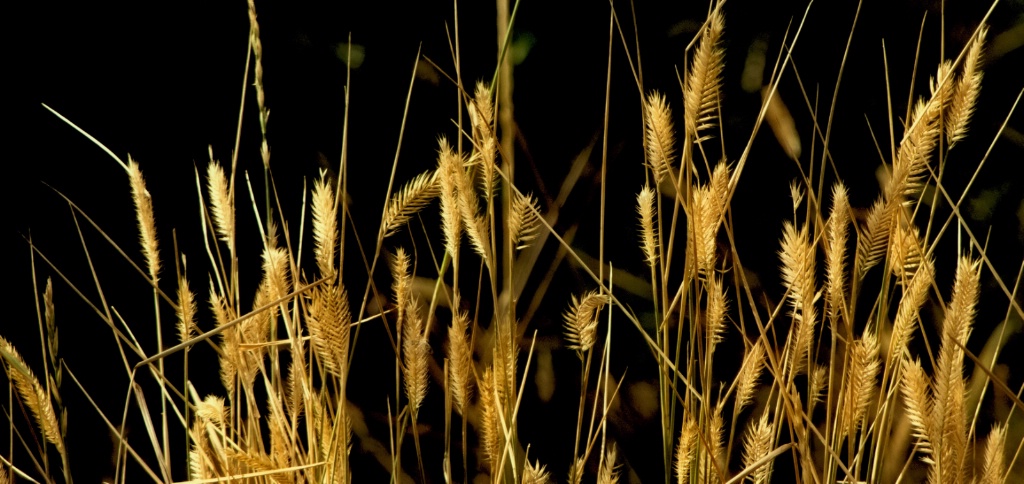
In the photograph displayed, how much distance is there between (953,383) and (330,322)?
Result: 490 mm

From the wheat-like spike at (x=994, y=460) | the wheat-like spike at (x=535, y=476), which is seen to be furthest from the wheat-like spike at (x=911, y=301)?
Result: the wheat-like spike at (x=535, y=476)

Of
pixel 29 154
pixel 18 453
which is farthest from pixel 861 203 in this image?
pixel 18 453

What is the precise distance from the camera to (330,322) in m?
0.63

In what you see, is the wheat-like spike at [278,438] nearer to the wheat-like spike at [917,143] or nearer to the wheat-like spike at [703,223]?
the wheat-like spike at [703,223]

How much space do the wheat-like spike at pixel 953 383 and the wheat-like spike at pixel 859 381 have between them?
5 centimetres

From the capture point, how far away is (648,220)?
27.3 inches

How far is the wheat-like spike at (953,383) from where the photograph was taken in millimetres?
575

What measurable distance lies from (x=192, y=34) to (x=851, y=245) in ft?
3.25

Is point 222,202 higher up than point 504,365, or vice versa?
point 222,202

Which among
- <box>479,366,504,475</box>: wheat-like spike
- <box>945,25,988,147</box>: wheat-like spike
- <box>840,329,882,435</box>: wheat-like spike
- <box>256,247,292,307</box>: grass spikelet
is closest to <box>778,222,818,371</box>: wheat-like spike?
<box>840,329,882,435</box>: wheat-like spike

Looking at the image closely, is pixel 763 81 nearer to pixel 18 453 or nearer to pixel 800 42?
pixel 800 42

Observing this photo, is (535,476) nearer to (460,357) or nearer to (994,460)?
(460,357)

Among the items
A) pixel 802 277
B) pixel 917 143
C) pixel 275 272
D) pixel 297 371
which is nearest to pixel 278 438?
pixel 297 371

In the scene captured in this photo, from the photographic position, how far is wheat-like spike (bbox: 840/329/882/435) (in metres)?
0.65
